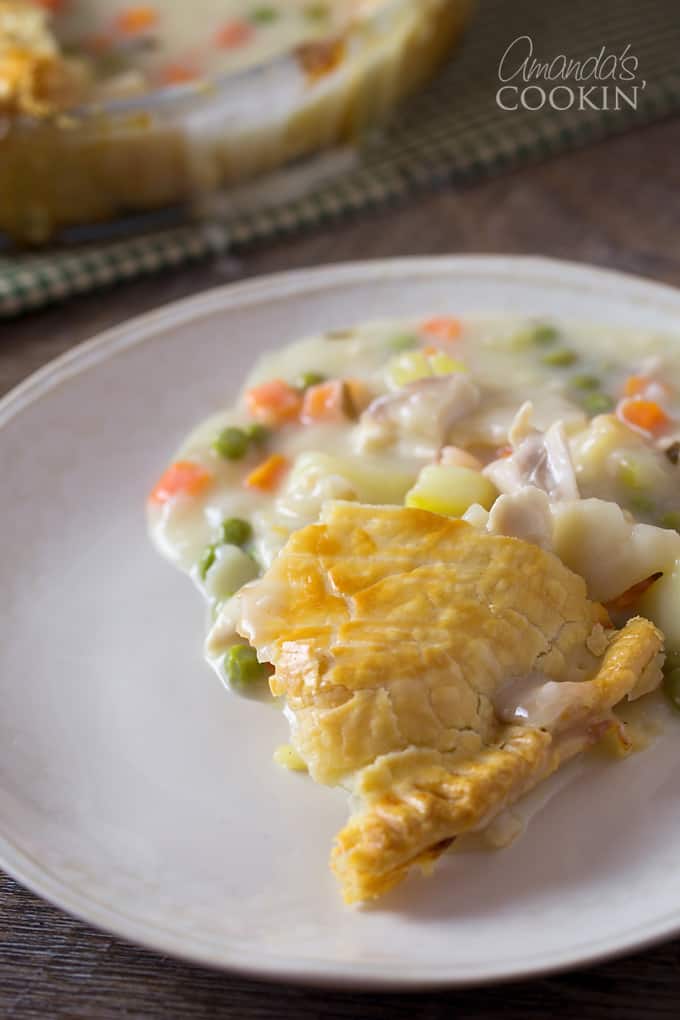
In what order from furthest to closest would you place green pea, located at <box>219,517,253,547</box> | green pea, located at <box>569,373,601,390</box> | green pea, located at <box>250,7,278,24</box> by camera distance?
green pea, located at <box>250,7,278,24</box>
green pea, located at <box>569,373,601,390</box>
green pea, located at <box>219,517,253,547</box>

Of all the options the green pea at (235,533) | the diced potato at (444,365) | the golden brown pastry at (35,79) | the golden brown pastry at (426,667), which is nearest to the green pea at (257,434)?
the green pea at (235,533)

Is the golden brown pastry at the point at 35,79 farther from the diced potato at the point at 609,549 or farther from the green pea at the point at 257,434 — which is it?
the diced potato at the point at 609,549

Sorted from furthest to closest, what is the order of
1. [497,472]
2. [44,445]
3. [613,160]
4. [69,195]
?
[613,160], [69,195], [44,445], [497,472]

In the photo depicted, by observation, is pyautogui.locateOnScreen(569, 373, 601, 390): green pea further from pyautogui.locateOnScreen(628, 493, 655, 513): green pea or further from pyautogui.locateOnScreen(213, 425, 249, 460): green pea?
pyautogui.locateOnScreen(213, 425, 249, 460): green pea

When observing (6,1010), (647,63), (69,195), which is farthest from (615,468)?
(647,63)

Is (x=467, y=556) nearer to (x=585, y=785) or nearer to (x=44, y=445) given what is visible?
Answer: (x=585, y=785)

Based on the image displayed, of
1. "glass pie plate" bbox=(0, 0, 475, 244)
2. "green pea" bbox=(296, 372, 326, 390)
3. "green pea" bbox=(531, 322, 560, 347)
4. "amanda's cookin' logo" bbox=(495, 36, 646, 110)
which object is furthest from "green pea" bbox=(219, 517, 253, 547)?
"amanda's cookin' logo" bbox=(495, 36, 646, 110)
